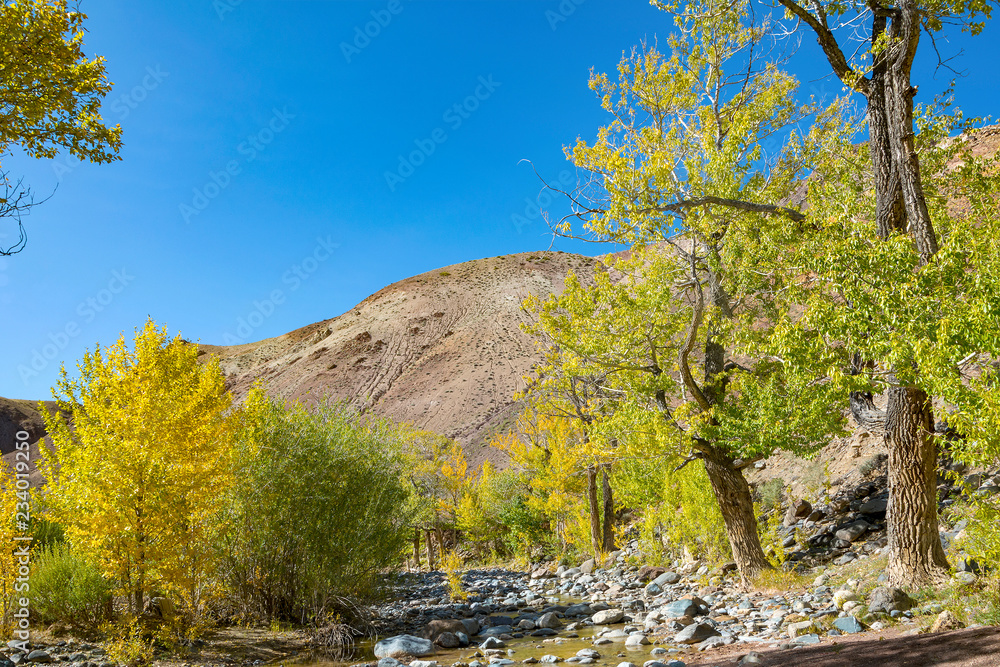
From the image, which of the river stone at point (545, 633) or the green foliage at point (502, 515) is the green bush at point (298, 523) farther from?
the green foliage at point (502, 515)

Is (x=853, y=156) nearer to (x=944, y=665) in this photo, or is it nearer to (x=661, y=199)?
(x=661, y=199)

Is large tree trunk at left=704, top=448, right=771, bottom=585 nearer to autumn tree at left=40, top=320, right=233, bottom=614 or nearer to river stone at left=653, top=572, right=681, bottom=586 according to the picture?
river stone at left=653, top=572, right=681, bottom=586

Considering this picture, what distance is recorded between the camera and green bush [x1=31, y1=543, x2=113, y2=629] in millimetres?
10461

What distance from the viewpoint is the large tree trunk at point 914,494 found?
8.46 meters

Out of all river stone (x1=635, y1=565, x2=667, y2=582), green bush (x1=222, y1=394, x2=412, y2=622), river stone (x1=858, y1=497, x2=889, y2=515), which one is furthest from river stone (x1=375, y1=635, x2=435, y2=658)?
river stone (x1=858, y1=497, x2=889, y2=515)

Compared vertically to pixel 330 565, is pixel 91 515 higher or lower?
higher

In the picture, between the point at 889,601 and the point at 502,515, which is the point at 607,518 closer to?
the point at 502,515

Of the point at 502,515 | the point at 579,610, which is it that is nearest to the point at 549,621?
the point at 579,610

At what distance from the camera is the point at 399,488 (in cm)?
1603

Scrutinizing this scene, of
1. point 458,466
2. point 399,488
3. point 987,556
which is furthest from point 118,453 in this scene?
point 458,466

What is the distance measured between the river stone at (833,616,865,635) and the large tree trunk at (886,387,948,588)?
112cm

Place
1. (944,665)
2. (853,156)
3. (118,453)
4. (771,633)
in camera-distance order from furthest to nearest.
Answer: (853,156), (118,453), (771,633), (944,665)

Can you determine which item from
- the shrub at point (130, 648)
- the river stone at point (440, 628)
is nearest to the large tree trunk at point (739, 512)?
the river stone at point (440, 628)

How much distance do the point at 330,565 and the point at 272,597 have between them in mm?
1527
